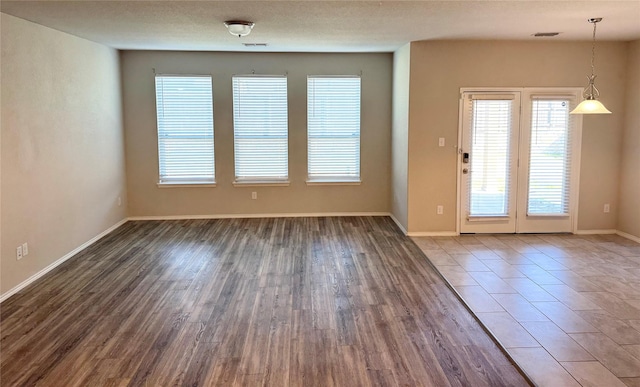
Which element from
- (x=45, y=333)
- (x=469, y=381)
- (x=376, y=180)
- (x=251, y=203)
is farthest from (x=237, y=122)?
(x=469, y=381)

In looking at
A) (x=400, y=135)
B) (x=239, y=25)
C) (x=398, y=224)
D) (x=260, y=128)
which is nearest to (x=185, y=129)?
(x=260, y=128)

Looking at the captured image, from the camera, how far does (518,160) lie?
5.82 m

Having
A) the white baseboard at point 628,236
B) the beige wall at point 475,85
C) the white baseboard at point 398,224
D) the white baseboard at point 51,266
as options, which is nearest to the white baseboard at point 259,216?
the white baseboard at point 398,224

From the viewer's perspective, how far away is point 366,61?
22.5 feet

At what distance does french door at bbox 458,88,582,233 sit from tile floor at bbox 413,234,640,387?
0.29 meters

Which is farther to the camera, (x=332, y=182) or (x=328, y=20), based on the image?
(x=332, y=182)

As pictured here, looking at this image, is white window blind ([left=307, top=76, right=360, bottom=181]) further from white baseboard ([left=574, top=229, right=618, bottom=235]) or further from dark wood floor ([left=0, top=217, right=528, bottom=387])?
white baseboard ([left=574, top=229, right=618, bottom=235])

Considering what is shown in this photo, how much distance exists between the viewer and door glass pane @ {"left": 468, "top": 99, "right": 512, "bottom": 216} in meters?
5.74

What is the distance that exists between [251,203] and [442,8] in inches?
169

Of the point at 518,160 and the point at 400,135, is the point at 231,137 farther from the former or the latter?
the point at 518,160

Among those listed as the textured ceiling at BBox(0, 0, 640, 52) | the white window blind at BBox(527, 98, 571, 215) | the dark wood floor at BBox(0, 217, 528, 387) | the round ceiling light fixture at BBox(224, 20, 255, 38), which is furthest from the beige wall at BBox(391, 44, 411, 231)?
the round ceiling light fixture at BBox(224, 20, 255, 38)

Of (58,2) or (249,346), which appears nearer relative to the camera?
(249,346)

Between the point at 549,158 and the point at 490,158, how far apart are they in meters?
0.81

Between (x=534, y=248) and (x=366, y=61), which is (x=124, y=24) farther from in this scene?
(x=534, y=248)
